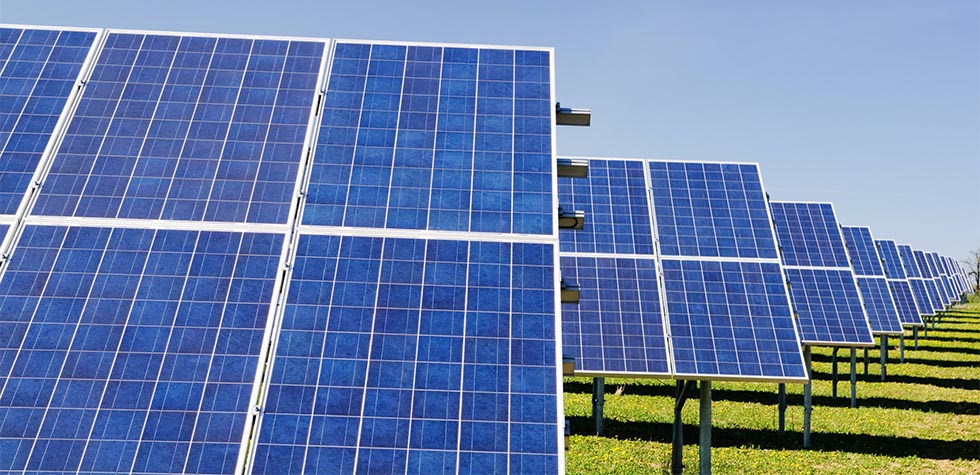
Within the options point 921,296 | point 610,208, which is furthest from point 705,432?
point 921,296

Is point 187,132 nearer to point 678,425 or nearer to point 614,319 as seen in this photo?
point 614,319

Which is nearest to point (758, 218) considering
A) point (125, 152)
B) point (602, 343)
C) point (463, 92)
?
point (602, 343)

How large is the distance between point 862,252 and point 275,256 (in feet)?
107

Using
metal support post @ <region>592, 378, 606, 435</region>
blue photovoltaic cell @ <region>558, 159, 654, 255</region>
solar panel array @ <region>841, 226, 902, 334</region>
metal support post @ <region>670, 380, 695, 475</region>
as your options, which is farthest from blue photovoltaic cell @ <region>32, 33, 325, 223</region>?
solar panel array @ <region>841, 226, 902, 334</region>

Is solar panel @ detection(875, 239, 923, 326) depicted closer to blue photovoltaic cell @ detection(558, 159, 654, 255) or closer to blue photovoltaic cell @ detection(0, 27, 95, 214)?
blue photovoltaic cell @ detection(558, 159, 654, 255)

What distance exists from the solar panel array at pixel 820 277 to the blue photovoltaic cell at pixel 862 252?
6.15m

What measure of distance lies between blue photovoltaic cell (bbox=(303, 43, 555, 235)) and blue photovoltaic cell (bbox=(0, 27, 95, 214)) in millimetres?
3237

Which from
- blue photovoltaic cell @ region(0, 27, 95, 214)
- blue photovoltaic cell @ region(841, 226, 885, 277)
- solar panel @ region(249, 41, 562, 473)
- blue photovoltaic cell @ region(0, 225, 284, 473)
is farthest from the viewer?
blue photovoltaic cell @ region(841, 226, 885, 277)

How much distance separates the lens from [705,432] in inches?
546

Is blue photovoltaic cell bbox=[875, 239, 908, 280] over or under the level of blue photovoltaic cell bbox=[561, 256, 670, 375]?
over

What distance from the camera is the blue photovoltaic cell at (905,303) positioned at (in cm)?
3988

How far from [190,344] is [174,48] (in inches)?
187

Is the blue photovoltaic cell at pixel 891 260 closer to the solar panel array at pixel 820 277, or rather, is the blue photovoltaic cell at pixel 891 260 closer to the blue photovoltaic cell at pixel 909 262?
the blue photovoltaic cell at pixel 909 262

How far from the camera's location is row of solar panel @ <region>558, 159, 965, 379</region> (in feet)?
46.1
